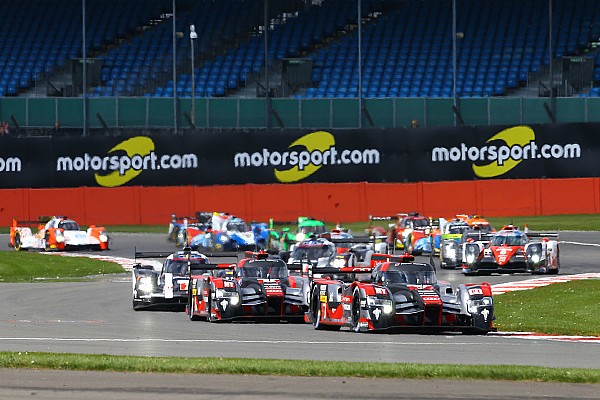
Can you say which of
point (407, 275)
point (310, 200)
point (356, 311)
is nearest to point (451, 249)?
point (407, 275)

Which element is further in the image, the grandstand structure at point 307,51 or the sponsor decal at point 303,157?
the grandstand structure at point 307,51

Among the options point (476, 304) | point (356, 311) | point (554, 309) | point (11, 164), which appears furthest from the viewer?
point (11, 164)

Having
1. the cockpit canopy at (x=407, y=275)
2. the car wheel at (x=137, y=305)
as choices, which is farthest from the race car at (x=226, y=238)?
the cockpit canopy at (x=407, y=275)

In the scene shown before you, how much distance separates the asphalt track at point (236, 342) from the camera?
693 inches

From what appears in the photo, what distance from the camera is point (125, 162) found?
176 ft

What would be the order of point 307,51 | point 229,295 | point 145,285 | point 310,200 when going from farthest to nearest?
point 307,51 < point 310,200 < point 145,285 < point 229,295

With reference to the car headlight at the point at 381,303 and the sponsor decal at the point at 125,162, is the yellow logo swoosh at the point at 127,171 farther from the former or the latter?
the car headlight at the point at 381,303

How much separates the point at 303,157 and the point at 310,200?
1814mm

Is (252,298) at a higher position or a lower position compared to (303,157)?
Result: lower

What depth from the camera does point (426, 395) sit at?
1420 cm

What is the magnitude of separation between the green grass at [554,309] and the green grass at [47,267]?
13925 mm

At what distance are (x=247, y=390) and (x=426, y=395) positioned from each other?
1.90 metres

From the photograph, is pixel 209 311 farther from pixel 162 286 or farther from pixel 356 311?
pixel 356 311

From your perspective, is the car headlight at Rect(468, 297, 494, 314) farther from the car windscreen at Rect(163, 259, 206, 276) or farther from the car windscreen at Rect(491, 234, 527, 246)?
the car windscreen at Rect(491, 234, 527, 246)
